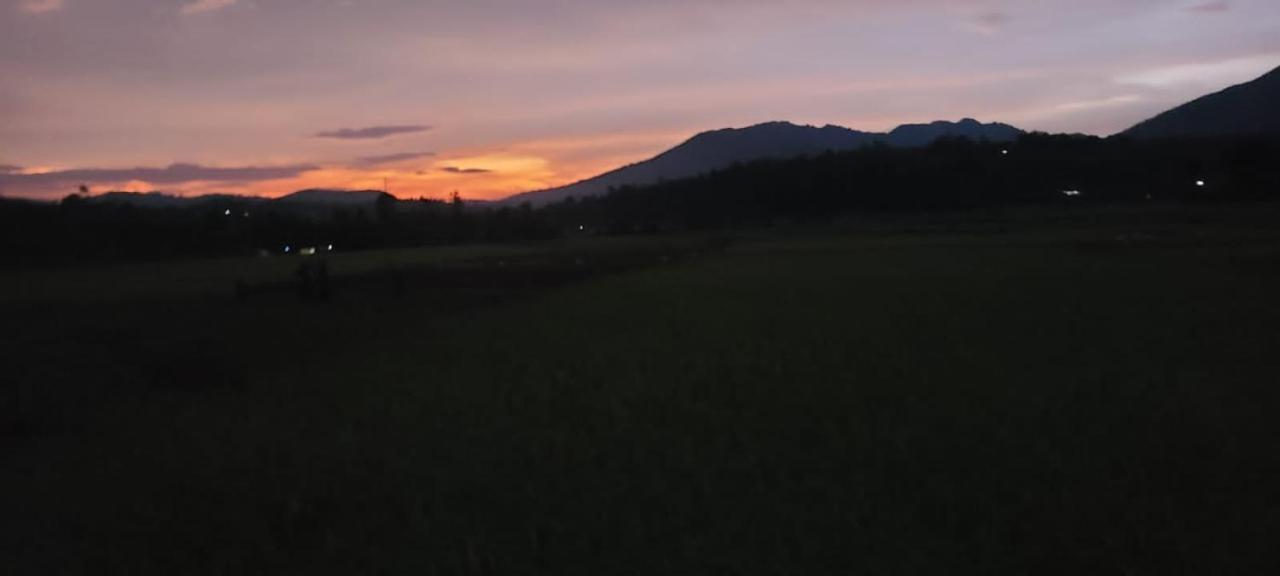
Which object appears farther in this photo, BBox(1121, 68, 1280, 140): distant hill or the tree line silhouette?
BBox(1121, 68, 1280, 140): distant hill

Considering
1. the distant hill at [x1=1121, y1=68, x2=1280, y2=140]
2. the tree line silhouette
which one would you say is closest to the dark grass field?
the tree line silhouette

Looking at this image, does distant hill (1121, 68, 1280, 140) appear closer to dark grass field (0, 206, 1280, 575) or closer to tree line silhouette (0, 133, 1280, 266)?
tree line silhouette (0, 133, 1280, 266)

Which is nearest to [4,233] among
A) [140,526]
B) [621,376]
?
[621,376]

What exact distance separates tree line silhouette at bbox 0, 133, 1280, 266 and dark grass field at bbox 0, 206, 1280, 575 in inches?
1525

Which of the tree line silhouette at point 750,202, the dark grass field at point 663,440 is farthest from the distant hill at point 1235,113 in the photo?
the dark grass field at point 663,440

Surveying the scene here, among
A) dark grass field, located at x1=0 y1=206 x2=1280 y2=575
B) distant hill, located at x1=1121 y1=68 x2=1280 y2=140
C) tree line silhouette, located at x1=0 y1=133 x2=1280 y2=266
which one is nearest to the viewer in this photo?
dark grass field, located at x1=0 y1=206 x2=1280 y2=575

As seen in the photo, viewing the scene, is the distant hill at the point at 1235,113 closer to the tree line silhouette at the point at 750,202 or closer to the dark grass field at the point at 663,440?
the tree line silhouette at the point at 750,202

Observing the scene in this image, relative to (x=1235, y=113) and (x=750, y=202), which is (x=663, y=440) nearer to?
(x=750, y=202)

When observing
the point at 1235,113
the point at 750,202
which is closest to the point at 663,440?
the point at 750,202

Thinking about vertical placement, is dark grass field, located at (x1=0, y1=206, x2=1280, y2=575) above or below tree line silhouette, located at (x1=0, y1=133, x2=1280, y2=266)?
below

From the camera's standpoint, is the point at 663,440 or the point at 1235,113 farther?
the point at 1235,113

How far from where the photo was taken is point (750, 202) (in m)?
95.0

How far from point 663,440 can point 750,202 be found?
87.5m

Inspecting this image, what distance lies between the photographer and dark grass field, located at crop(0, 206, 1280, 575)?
18.7 feet
